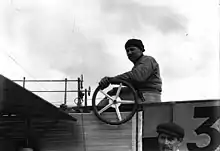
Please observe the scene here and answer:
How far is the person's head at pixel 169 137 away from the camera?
2.66 m

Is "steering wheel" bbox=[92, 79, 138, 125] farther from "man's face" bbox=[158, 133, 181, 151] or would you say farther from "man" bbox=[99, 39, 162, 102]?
"man's face" bbox=[158, 133, 181, 151]

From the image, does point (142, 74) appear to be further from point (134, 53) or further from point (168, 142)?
point (168, 142)

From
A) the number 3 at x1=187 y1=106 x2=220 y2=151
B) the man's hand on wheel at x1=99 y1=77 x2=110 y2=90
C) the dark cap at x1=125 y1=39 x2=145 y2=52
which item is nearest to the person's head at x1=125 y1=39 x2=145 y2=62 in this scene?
the dark cap at x1=125 y1=39 x2=145 y2=52

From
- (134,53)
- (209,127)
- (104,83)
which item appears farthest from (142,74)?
(209,127)

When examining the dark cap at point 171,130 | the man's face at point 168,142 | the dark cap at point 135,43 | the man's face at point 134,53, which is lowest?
the man's face at point 168,142

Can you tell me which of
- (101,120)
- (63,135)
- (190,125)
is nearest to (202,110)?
(190,125)

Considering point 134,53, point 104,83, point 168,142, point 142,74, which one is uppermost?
point 134,53

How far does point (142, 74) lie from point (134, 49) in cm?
34

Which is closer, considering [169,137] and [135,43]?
[169,137]

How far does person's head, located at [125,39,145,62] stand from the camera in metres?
4.23

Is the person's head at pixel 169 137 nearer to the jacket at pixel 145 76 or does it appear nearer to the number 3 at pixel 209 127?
the number 3 at pixel 209 127

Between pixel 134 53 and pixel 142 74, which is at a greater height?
pixel 134 53

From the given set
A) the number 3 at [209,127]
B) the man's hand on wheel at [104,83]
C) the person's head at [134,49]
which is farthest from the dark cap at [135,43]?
the number 3 at [209,127]

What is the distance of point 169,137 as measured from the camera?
270cm
